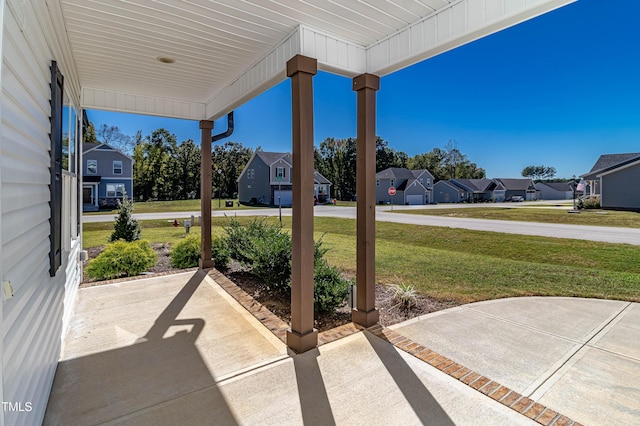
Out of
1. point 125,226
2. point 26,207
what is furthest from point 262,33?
point 125,226

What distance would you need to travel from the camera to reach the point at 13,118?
4.73 ft

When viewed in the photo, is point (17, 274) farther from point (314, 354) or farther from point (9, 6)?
point (314, 354)

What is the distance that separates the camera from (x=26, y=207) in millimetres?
1690

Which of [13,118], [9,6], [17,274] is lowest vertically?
[17,274]

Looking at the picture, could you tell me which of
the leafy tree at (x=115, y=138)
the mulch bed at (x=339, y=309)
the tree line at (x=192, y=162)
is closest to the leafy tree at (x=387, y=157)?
the tree line at (x=192, y=162)

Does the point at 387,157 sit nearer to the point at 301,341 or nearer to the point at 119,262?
the point at 119,262

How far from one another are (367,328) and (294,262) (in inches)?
48.0

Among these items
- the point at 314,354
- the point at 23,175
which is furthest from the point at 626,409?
the point at 23,175

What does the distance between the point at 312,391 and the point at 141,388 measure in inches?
55.1

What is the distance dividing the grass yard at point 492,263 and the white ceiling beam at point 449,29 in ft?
9.40

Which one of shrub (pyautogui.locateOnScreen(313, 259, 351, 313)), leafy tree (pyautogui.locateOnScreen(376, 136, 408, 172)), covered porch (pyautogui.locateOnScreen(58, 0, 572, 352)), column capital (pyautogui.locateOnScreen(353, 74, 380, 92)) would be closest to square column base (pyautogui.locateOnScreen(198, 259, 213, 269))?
shrub (pyautogui.locateOnScreen(313, 259, 351, 313))

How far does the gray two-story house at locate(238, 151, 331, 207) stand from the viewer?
29953mm

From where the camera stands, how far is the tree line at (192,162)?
32.4 m

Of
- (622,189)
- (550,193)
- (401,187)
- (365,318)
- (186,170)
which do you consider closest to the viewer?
(365,318)
